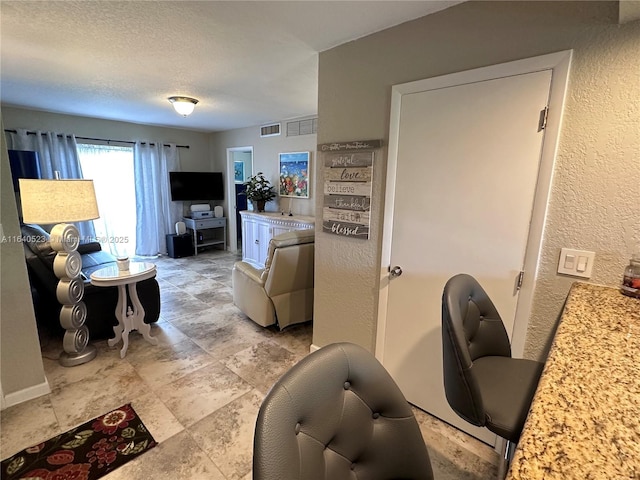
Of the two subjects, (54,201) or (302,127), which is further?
(302,127)

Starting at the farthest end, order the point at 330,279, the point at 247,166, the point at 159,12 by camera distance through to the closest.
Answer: the point at 247,166
the point at 330,279
the point at 159,12

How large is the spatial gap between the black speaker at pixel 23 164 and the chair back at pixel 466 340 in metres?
5.24

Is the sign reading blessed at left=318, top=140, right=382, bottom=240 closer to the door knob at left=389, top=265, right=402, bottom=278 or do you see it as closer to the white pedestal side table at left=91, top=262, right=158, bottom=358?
the door knob at left=389, top=265, right=402, bottom=278

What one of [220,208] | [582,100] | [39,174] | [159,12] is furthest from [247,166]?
[582,100]

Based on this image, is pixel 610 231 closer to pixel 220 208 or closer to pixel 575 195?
pixel 575 195

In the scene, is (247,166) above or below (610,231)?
above

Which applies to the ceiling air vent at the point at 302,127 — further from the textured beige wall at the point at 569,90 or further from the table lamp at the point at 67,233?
the table lamp at the point at 67,233

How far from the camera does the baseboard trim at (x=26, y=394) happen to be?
77.5 inches

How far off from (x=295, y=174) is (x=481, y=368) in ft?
13.6

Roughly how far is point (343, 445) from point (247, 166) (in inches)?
295

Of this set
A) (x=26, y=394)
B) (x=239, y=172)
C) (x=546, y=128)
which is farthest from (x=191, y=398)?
(x=239, y=172)

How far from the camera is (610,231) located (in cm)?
129

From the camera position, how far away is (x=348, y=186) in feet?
6.85

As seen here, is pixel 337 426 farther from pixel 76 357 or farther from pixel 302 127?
pixel 302 127
